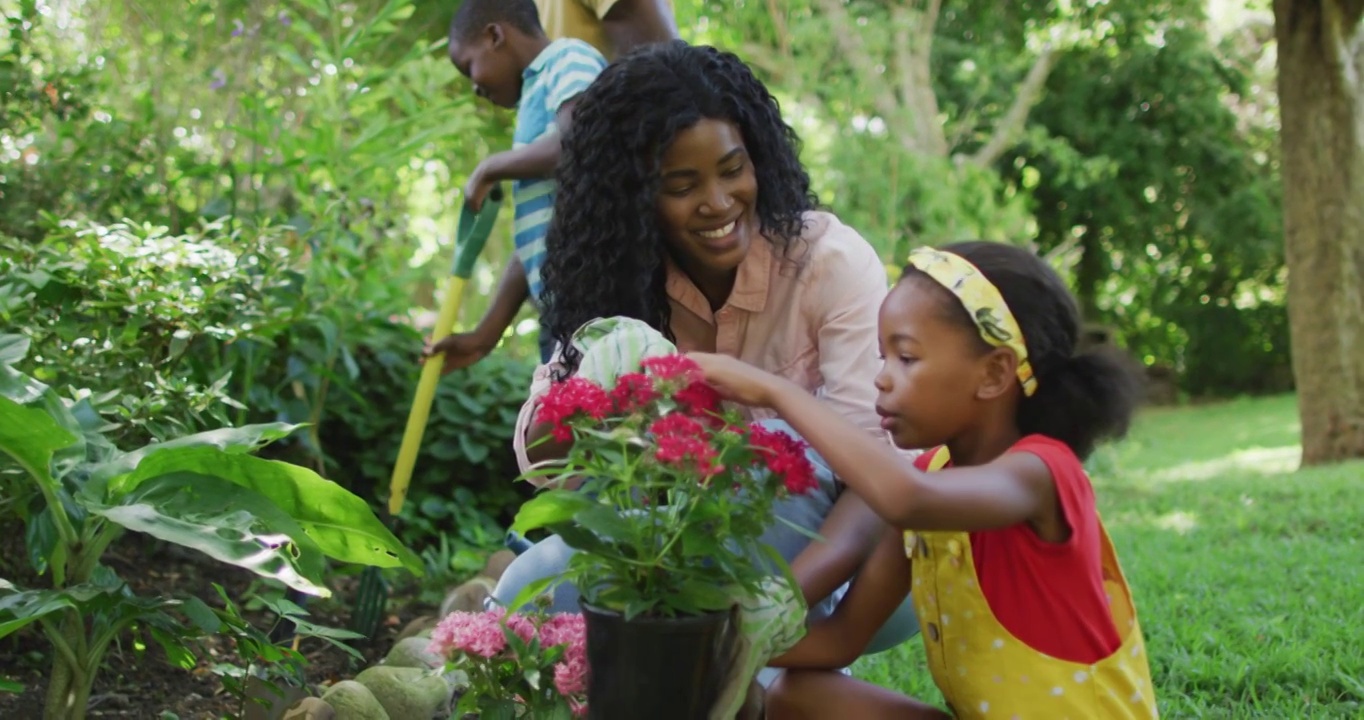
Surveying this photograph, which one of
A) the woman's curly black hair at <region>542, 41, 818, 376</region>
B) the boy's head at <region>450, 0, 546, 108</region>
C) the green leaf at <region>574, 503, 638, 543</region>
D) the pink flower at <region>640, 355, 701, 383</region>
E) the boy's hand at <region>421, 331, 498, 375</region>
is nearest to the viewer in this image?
the green leaf at <region>574, 503, 638, 543</region>

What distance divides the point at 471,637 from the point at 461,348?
1.34m

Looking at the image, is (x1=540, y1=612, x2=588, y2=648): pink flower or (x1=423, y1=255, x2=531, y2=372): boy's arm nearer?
(x1=540, y1=612, x2=588, y2=648): pink flower

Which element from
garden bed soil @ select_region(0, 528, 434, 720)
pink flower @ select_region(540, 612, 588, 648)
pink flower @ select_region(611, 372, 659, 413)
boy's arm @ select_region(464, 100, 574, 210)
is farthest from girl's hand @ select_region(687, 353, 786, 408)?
Result: boy's arm @ select_region(464, 100, 574, 210)

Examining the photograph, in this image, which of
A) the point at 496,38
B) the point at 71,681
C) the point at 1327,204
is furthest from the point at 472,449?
the point at 1327,204

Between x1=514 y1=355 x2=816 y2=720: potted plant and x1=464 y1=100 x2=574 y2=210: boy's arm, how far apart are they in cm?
125

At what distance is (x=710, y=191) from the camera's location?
6.81ft

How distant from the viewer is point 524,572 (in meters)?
2.08

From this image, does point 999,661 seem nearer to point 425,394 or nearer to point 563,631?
point 563,631

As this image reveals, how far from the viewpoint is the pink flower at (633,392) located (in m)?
1.54

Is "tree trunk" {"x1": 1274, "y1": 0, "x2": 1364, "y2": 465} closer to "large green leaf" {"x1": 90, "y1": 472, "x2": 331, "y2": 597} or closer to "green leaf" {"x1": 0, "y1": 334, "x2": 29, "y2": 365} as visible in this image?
"large green leaf" {"x1": 90, "y1": 472, "x2": 331, "y2": 597}

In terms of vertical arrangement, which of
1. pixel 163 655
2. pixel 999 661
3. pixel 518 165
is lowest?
pixel 163 655

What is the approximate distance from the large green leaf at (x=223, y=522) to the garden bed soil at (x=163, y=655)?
0.72 feet

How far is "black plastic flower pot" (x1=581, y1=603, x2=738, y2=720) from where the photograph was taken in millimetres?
1499

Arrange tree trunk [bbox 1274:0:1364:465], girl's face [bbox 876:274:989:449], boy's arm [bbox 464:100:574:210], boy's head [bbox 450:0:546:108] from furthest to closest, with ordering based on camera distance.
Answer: tree trunk [bbox 1274:0:1364:465] < boy's head [bbox 450:0:546:108] < boy's arm [bbox 464:100:574:210] < girl's face [bbox 876:274:989:449]
